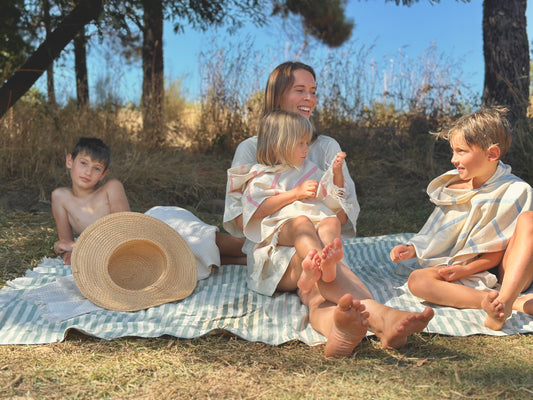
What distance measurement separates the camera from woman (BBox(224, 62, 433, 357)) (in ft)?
6.70

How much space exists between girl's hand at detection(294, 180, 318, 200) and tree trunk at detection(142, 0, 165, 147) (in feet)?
13.6

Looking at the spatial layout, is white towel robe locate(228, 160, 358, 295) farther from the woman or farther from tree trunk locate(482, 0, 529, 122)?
tree trunk locate(482, 0, 529, 122)

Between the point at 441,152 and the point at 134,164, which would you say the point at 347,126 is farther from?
the point at 134,164

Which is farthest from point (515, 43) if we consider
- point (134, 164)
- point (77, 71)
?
point (77, 71)

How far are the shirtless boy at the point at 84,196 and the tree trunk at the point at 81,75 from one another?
10.7 feet

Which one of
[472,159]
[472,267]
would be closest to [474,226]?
[472,267]

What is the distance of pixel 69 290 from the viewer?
2945 mm

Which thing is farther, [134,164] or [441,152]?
[441,152]

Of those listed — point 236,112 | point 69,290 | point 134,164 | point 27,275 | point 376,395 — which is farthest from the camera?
point 236,112

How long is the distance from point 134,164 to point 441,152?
3613mm

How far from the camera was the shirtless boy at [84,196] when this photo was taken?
3.51 metres

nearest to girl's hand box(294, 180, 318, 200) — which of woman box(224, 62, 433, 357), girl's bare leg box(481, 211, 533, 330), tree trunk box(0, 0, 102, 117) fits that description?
woman box(224, 62, 433, 357)

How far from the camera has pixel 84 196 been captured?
11.8ft

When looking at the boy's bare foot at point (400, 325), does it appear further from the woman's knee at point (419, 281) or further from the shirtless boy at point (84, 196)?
the shirtless boy at point (84, 196)
